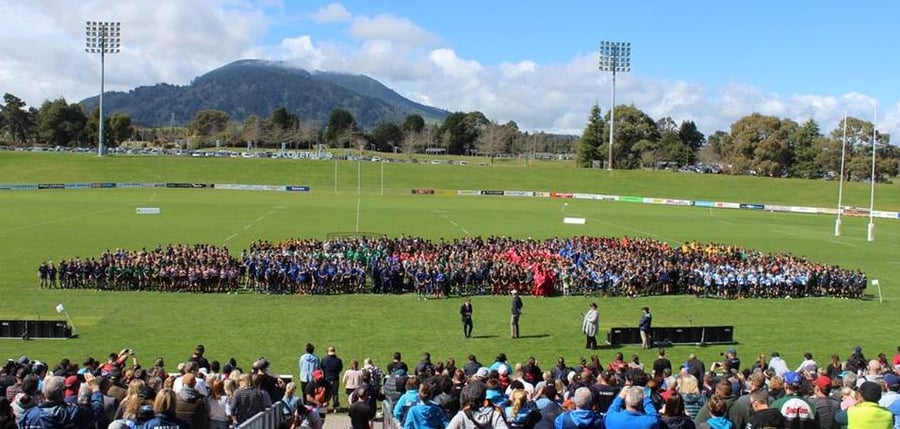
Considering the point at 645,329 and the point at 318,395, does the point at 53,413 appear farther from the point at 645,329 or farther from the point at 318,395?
the point at 645,329

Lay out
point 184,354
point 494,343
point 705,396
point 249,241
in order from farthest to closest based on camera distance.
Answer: point 249,241 → point 494,343 → point 184,354 → point 705,396

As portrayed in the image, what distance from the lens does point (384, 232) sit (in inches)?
1865

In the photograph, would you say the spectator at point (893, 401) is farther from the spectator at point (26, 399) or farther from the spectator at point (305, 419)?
the spectator at point (26, 399)

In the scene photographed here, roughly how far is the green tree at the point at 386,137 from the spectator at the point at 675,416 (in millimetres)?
169764

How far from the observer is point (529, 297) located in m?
27.9

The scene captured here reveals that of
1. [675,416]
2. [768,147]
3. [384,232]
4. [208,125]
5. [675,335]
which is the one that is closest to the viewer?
[675,416]

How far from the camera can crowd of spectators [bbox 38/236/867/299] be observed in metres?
27.4

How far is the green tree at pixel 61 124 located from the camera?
141 meters

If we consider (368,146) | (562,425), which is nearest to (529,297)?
(562,425)

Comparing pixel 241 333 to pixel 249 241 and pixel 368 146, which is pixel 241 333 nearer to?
pixel 249 241

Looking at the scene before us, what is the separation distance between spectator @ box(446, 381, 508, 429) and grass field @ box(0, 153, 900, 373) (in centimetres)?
969

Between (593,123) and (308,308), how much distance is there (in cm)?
10912

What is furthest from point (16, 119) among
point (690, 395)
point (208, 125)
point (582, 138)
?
point (690, 395)

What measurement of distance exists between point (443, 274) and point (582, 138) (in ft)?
341
